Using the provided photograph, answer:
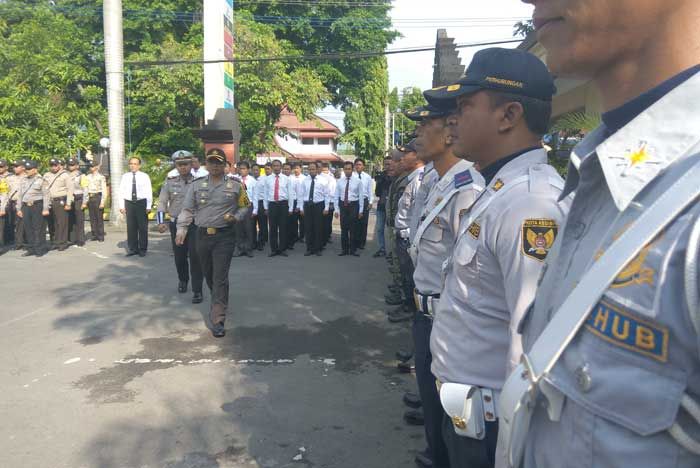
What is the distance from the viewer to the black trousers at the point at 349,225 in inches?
475

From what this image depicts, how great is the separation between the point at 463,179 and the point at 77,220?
1178 centimetres

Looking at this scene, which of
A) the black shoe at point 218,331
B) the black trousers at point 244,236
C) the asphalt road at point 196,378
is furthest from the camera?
the black trousers at point 244,236

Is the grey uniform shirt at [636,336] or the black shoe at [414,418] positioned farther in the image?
the black shoe at [414,418]

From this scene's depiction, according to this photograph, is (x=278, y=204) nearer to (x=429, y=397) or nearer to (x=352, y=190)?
(x=352, y=190)

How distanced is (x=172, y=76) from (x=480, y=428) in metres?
20.9

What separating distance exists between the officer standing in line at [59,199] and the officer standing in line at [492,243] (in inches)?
456

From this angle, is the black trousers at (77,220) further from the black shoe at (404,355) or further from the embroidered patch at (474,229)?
the embroidered patch at (474,229)

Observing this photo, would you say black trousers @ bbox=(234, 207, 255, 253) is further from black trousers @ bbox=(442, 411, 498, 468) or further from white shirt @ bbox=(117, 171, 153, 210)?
black trousers @ bbox=(442, 411, 498, 468)

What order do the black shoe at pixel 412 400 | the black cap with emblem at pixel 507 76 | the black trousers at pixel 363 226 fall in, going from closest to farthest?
1. the black cap with emblem at pixel 507 76
2. the black shoe at pixel 412 400
3. the black trousers at pixel 363 226

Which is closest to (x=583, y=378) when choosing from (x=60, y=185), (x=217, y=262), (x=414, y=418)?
(x=414, y=418)

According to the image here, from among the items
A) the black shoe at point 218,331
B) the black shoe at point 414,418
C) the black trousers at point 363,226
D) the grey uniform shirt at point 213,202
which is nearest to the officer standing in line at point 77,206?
the black trousers at point 363,226

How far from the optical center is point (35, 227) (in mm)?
11359

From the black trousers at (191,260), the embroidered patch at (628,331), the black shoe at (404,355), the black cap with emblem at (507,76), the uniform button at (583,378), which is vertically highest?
the black cap with emblem at (507,76)

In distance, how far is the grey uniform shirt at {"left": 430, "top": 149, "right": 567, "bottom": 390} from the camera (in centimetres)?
164
